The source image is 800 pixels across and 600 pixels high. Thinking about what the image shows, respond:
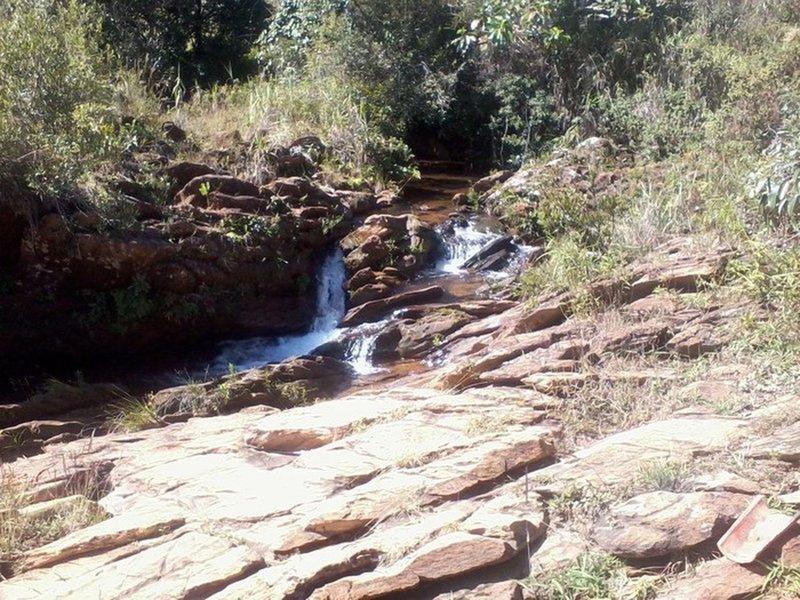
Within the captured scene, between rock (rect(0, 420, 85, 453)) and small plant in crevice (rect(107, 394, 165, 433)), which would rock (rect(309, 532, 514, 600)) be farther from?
rock (rect(0, 420, 85, 453))

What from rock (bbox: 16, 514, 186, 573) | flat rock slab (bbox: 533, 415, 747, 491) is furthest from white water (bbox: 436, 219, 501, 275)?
rock (bbox: 16, 514, 186, 573)

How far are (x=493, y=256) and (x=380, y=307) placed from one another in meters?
1.99

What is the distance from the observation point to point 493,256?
11.5 m

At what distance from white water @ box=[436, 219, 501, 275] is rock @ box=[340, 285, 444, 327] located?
1.14 m

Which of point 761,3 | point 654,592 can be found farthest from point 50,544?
point 761,3

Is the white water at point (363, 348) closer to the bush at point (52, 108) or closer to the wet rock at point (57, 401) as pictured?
the wet rock at point (57, 401)

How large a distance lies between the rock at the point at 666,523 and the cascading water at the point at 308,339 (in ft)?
19.6

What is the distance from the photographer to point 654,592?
366 centimetres

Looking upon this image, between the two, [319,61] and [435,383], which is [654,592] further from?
[319,61]

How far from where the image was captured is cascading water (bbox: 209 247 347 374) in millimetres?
9844

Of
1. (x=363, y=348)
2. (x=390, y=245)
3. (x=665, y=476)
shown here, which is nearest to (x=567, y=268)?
(x=363, y=348)

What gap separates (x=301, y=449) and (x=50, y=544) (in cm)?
179

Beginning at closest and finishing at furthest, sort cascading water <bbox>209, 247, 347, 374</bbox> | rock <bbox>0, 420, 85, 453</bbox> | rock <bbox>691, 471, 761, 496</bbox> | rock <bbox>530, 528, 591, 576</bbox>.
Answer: rock <bbox>530, 528, 591, 576</bbox>, rock <bbox>691, 471, 761, 496</bbox>, rock <bbox>0, 420, 85, 453</bbox>, cascading water <bbox>209, 247, 347, 374</bbox>

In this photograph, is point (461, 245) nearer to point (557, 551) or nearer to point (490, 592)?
point (557, 551)
